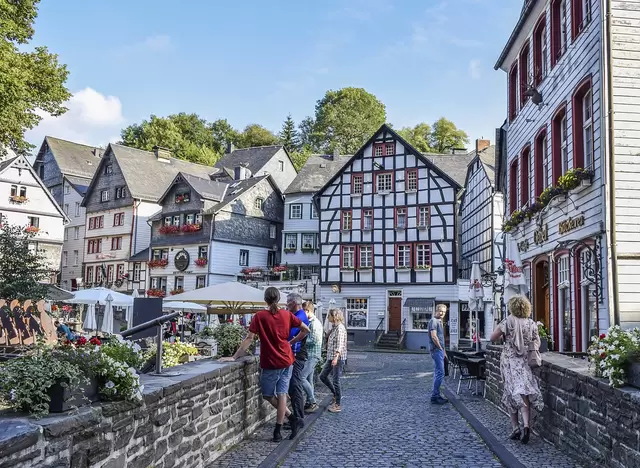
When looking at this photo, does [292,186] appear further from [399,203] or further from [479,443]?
[479,443]

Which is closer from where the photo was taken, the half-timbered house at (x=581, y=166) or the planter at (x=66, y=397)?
the planter at (x=66, y=397)

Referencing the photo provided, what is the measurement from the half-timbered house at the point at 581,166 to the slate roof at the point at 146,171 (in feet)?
124

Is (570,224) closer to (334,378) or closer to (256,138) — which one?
(334,378)

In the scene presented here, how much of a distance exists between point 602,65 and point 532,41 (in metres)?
4.96

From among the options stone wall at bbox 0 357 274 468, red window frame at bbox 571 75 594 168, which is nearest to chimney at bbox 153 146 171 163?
red window frame at bbox 571 75 594 168

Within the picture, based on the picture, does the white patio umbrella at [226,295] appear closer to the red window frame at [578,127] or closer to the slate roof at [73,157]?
the red window frame at [578,127]

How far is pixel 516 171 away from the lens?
1873 centimetres

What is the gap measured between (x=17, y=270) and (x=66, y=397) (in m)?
22.7

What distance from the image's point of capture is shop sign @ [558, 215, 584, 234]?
42.3ft

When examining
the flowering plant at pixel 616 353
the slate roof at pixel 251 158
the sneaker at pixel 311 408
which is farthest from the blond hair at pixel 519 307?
the slate roof at pixel 251 158

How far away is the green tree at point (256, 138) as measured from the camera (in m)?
71.1

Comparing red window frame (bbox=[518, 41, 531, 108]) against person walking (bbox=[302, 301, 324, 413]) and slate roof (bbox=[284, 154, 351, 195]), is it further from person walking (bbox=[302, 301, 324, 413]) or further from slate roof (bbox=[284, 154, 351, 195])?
slate roof (bbox=[284, 154, 351, 195])

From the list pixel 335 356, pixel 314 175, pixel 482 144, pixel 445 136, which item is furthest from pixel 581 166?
pixel 445 136

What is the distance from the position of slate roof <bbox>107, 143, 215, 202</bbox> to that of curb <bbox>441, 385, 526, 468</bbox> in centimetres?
4144
